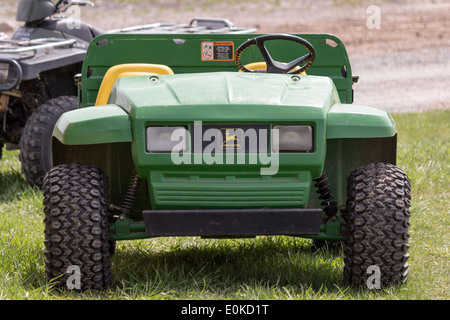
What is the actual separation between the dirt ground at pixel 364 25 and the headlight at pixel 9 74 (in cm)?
628

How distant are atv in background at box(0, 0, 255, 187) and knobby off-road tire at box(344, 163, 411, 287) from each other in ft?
9.89

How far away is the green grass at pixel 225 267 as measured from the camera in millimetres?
3842

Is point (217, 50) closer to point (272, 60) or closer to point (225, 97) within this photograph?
point (272, 60)

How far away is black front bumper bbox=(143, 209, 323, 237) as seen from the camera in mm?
3686

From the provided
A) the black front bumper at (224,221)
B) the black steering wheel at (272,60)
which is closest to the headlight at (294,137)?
the black front bumper at (224,221)

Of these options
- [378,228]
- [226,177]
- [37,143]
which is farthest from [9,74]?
[378,228]

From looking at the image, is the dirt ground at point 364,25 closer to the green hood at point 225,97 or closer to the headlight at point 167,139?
the green hood at point 225,97

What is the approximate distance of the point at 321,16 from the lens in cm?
1720

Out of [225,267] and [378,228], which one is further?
[225,267]

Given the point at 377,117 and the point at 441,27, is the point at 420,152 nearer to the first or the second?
the point at 377,117

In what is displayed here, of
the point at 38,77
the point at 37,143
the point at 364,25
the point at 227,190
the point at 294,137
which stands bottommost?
the point at 364,25

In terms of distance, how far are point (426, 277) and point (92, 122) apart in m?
1.66

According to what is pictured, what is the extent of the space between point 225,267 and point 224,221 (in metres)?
0.64

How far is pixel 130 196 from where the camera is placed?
3.94m
